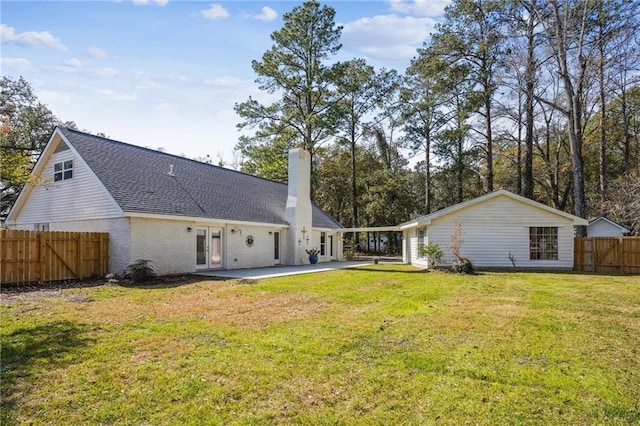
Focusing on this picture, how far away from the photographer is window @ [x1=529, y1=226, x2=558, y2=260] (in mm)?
17203

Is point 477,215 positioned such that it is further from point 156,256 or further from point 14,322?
point 14,322

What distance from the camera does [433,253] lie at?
16781mm

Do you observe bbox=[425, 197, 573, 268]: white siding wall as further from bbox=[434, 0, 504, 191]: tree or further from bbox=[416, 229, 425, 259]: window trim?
bbox=[434, 0, 504, 191]: tree

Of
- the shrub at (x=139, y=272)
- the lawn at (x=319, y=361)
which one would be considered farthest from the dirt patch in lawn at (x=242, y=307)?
the shrub at (x=139, y=272)

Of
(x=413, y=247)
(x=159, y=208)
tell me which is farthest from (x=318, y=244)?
(x=159, y=208)

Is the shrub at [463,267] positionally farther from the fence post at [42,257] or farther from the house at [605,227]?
the house at [605,227]

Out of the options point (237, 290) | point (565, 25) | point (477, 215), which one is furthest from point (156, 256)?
point (565, 25)

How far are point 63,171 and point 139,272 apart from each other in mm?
6731

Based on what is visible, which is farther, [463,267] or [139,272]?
[463,267]

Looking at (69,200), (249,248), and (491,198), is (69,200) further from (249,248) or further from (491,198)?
(491,198)

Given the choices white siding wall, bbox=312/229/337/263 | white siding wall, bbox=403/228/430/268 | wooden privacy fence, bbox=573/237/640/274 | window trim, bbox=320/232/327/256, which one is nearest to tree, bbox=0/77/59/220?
white siding wall, bbox=312/229/337/263

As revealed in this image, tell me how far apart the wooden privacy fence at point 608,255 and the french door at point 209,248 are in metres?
16.0

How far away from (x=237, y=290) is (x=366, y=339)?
564cm

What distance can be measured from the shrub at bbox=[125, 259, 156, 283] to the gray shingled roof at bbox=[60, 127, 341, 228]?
191 centimetres
